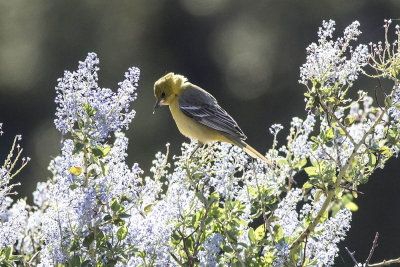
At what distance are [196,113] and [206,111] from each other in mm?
52

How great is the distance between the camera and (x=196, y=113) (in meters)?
3.70

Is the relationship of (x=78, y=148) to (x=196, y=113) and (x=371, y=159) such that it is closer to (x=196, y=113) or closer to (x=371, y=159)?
(x=371, y=159)

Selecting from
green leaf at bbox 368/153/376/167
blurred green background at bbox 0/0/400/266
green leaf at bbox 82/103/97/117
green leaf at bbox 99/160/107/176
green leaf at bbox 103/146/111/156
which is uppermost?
blurred green background at bbox 0/0/400/266

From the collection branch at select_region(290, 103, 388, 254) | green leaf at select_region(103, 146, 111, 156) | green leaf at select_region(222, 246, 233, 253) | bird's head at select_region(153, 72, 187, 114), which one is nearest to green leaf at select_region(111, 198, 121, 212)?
green leaf at select_region(103, 146, 111, 156)

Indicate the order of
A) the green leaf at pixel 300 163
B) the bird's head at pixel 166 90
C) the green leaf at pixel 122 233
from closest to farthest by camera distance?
the green leaf at pixel 122 233 < the green leaf at pixel 300 163 < the bird's head at pixel 166 90

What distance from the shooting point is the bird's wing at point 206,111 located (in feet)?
11.1

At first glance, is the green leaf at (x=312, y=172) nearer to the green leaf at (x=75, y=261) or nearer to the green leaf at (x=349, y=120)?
the green leaf at (x=349, y=120)

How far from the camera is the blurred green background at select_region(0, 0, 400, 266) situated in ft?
27.2

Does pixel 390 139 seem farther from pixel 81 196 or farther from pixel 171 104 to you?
pixel 171 104

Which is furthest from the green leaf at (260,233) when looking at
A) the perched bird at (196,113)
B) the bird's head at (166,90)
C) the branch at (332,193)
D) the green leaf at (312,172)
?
the bird's head at (166,90)

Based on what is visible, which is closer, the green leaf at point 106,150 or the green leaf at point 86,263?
the green leaf at point 86,263

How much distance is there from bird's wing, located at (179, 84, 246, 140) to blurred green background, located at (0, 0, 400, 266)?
388 cm

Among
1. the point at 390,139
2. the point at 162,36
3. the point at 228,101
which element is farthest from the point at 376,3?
the point at 390,139

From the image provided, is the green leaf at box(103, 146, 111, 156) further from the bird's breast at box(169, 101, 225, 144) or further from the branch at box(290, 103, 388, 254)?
the bird's breast at box(169, 101, 225, 144)
